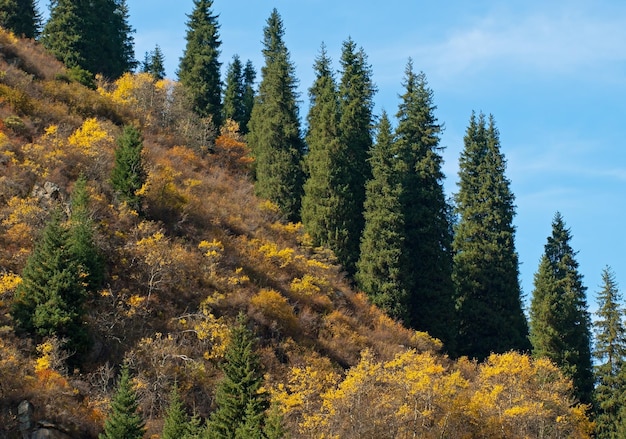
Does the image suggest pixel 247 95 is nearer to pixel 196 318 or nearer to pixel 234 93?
pixel 234 93

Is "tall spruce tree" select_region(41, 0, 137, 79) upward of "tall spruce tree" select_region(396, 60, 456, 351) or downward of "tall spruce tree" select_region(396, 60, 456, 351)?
upward

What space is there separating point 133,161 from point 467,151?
2966cm

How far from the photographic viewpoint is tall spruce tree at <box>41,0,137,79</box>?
6200 cm

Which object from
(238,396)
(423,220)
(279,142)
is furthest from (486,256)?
(238,396)

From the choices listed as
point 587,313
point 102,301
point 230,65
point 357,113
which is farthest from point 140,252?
point 230,65

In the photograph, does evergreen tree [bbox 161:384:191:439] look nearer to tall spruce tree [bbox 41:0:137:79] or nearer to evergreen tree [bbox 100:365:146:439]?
evergreen tree [bbox 100:365:146:439]

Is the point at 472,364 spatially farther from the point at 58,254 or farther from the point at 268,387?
the point at 58,254

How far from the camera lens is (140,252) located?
39156 mm

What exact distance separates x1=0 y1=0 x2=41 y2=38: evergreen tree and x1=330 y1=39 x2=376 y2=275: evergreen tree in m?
25.2

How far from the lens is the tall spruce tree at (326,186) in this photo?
2094 inches

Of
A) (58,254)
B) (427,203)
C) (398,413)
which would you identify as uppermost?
(427,203)

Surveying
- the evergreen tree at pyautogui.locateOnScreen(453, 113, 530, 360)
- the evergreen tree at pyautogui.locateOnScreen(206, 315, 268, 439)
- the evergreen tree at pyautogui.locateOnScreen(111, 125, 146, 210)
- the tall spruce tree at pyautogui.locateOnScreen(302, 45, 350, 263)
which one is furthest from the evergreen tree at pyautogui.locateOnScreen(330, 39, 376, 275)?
the evergreen tree at pyautogui.locateOnScreen(206, 315, 268, 439)

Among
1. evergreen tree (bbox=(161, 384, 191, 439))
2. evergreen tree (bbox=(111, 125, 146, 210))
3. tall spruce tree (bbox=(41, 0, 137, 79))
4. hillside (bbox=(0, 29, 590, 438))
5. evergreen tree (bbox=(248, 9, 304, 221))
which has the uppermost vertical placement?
tall spruce tree (bbox=(41, 0, 137, 79))

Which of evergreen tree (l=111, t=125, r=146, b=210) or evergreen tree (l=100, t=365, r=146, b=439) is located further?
evergreen tree (l=111, t=125, r=146, b=210)
